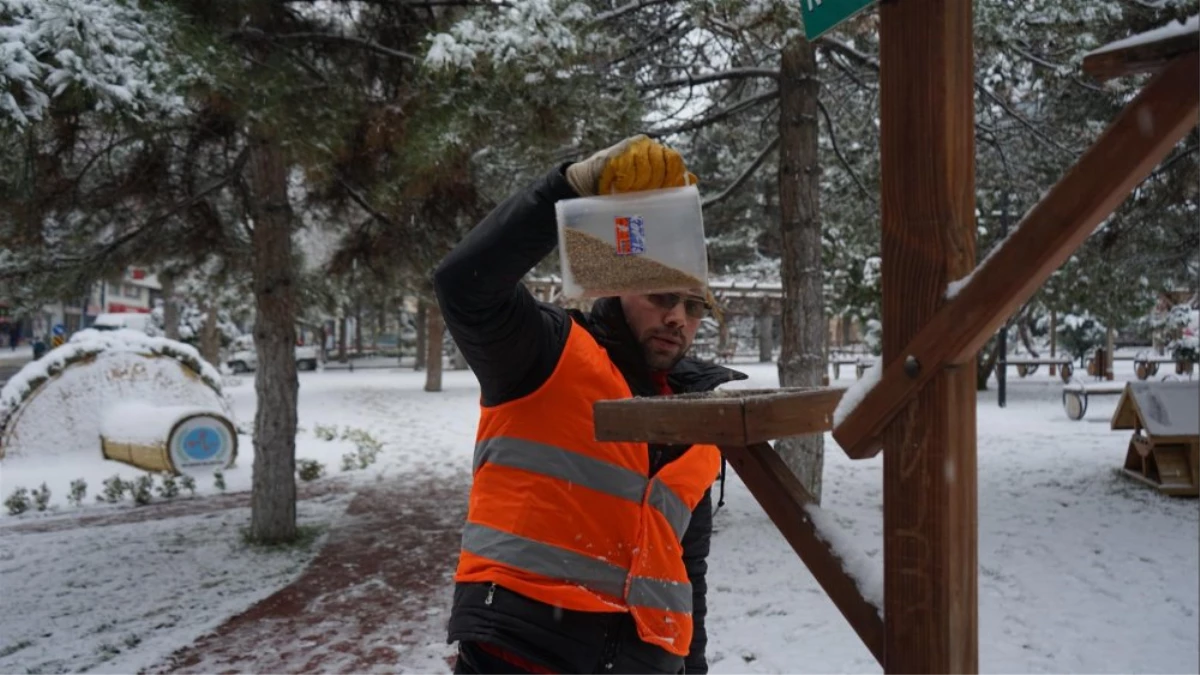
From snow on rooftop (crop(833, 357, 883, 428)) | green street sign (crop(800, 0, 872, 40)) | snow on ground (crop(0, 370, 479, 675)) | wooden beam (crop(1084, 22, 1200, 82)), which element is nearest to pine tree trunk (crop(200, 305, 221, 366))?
snow on ground (crop(0, 370, 479, 675))

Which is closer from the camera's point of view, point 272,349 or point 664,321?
point 664,321

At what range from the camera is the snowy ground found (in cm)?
367

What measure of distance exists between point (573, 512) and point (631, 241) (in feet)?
1.82

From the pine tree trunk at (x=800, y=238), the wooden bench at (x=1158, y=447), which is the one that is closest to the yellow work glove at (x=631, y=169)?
the pine tree trunk at (x=800, y=238)

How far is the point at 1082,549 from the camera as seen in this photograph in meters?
5.79

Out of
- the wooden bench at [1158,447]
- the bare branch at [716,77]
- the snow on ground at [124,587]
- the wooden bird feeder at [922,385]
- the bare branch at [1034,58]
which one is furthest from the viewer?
the wooden bench at [1158,447]

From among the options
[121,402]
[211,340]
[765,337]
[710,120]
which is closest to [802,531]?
[710,120]

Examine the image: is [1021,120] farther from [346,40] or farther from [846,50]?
[346,40]

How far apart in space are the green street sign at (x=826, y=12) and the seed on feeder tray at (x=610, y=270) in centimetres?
52

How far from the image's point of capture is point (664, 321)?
1760 mm

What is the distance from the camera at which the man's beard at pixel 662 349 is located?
5.84 ft

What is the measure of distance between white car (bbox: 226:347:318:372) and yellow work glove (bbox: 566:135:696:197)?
29.1 m

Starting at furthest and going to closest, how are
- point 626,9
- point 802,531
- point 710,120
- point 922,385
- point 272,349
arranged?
point 710,120
point 272,349
point 626,9
point 802,531
point 922,385

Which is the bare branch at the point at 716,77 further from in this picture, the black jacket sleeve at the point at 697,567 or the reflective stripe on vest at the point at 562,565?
the reflective stripe on vest at the point at 562,565
